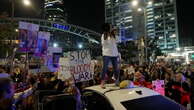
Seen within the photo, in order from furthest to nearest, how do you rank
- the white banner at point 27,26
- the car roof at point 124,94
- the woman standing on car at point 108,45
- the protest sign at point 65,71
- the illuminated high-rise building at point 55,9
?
the illuminated high-rise building at point 55,9 → the white banner at point 27,26 → the protest sign at point 65,71 → the woman standing on car at point 108,45 → the car roof at point 124,94

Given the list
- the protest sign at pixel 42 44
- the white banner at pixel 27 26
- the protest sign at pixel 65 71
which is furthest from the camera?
the protest sign at pixel 42 44

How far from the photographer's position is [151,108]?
323cm

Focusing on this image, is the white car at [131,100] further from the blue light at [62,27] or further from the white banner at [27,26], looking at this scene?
the blue light at [62,27]


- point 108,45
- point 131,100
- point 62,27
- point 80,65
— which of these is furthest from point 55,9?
point 131,100

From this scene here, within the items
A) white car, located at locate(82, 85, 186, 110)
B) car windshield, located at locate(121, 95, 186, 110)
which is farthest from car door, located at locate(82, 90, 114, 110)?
car windshield, located at locate(121, 95, 186, 110)

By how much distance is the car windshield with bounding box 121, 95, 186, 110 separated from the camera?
3.23 m

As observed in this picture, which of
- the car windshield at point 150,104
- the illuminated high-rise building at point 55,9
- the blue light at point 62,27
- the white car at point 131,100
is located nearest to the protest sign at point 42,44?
the white car at point 131,100

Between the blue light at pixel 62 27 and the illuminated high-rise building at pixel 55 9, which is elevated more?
the illuminated high-rise building at pixel 55 9

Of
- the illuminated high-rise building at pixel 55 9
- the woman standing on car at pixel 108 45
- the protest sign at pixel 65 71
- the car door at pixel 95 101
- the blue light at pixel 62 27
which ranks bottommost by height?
the car door at pixel 95 101

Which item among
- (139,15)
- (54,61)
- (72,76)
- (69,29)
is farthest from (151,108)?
(69,29)

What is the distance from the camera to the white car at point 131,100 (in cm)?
326

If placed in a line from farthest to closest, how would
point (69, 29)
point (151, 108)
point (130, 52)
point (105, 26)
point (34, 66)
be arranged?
point (130, 52), point (69, 29), point (34, 66), point (105, 26), point (151, 108)

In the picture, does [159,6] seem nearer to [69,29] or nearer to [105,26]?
[69,29]

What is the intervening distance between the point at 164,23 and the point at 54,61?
4674 inches
